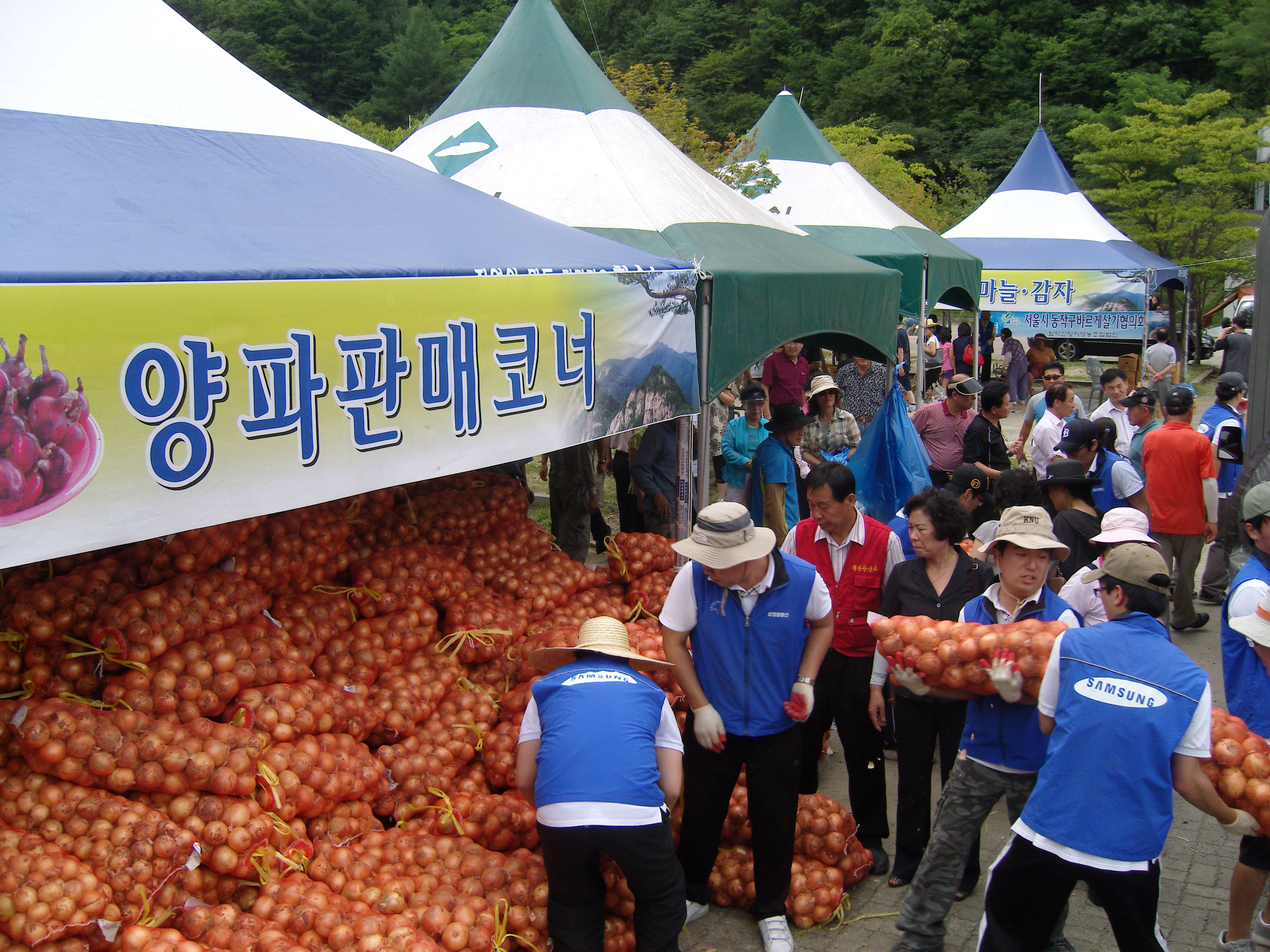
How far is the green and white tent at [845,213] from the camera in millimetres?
12195

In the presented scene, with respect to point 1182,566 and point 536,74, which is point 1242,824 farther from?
point 536,74

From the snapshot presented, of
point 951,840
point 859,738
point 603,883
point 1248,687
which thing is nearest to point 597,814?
point 603,883

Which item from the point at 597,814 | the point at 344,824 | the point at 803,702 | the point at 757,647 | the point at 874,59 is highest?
the point at 874,59

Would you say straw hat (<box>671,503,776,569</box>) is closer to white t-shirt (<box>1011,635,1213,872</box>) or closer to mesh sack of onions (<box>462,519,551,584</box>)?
white t-shirt (<box>1011,635,1213,872</box>)

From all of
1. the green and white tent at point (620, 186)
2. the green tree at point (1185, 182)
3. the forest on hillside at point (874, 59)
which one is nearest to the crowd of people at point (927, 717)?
the green and white tent at point (620, 186)

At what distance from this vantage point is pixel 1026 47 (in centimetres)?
4869

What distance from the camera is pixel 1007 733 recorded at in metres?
3.50

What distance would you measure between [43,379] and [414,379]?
1.49 m

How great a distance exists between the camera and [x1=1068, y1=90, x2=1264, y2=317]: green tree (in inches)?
992

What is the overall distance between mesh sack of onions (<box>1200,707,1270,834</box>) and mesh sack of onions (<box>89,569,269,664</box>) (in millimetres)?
3655

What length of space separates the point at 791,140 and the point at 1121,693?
1213 centimetres

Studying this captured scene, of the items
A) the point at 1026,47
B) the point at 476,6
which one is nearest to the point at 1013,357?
the point at 1026,47

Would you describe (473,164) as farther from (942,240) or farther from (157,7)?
(942,240)

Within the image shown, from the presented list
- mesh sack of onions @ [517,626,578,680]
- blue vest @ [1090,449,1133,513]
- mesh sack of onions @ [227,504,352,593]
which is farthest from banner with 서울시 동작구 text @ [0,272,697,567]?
blue vest @ [1090,449,1133,513]
